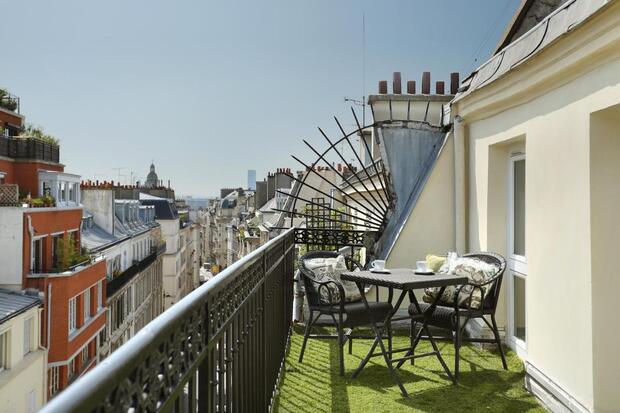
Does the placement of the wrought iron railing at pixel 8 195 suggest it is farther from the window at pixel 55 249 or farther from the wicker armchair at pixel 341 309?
the wicker armchair at pixel 341 309

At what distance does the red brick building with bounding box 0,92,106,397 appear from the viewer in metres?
18.4

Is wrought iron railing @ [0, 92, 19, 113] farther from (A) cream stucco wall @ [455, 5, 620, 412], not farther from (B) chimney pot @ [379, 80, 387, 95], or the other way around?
(A) cream stucco wall @ [455, 5, 620, 412]

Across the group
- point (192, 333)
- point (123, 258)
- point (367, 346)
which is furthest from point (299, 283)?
point (123, 258)

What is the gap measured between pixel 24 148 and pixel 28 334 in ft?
29.8

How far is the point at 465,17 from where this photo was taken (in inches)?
447

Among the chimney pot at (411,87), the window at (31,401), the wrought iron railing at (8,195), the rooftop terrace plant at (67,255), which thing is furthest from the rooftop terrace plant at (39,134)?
the chimney pot at (411,87)

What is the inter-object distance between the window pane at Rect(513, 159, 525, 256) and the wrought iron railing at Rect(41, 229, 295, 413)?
325 cm

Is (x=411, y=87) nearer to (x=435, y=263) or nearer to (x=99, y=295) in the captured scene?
(x=435, y=263)

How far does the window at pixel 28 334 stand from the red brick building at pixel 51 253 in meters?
0.84

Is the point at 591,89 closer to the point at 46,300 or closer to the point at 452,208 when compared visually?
the point at 452,208

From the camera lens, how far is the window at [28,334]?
1716 cm

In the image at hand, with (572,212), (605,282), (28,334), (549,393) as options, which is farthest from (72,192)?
(605,282)

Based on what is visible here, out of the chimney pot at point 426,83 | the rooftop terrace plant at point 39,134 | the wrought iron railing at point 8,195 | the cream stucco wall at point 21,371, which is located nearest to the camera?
the chimney pot at point 426,83

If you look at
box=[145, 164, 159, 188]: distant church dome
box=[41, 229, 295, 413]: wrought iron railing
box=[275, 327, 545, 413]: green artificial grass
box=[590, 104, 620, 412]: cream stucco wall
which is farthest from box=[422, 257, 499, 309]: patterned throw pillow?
box=[145, 164, 159, 188]: distant church dome
